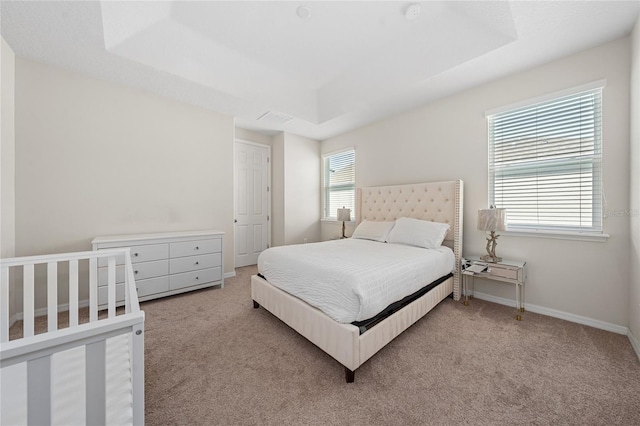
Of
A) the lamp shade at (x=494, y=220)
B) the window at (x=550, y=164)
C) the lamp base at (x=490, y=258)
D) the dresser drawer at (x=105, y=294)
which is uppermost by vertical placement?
the window at (x=550, y=164)

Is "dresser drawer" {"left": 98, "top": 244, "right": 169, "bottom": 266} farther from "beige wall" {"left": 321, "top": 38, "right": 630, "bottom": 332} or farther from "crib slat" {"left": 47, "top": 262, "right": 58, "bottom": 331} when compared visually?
"beige wall" {"left": 321, "top": 38, "right": 630, "bottom": 332}

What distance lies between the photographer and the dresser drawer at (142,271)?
257cm

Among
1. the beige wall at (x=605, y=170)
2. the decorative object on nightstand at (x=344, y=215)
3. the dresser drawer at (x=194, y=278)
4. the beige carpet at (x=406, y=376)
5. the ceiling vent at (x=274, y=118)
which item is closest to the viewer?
the beige carpet at (x=406, y=376)

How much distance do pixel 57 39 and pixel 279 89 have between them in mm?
2191

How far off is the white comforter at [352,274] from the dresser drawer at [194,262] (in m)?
1.09

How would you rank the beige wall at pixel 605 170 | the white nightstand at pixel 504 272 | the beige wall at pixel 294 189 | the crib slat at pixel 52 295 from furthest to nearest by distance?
the beige wall at pixel 294 189 < the white nightstand at pixel 504 272 < the beige wall at pixel 605 170 < the crib slat at pixel 52 295

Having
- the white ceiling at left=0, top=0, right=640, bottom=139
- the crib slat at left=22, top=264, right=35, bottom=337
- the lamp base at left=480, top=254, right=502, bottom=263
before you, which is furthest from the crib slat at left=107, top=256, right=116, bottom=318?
the lamp base at left=480, top=254, right=502, bottom=263

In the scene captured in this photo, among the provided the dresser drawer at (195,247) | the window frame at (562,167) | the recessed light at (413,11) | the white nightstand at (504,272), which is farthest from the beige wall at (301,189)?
the window frame at (562,167)

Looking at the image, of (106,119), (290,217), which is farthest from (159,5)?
(290,217)

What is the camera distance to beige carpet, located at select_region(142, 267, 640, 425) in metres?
1.33

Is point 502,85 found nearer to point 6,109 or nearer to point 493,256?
point 493,256

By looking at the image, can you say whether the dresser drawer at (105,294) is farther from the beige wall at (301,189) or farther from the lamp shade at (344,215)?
the lamp shade at (344,215)

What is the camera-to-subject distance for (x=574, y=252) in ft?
7.73

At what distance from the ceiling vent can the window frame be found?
2.76m
